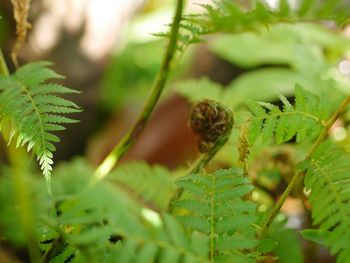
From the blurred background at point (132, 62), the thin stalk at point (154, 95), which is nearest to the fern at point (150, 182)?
the thin stalk at point (154, 95)

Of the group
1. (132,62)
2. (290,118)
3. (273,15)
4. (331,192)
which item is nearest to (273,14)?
(273,15)

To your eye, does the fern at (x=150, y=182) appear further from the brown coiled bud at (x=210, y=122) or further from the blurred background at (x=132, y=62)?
the blurred background at (x=132, y=62)

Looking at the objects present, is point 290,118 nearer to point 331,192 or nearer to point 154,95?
point 331,192

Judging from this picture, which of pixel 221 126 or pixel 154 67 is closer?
pixel 221 126

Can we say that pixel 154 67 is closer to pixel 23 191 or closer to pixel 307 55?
pixel 307 55

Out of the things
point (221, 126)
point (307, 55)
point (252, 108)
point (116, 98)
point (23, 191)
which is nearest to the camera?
point (23, 191)

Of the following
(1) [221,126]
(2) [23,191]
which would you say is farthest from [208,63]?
(2) [23,191]

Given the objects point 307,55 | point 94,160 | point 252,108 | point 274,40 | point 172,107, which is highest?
point 252,108
